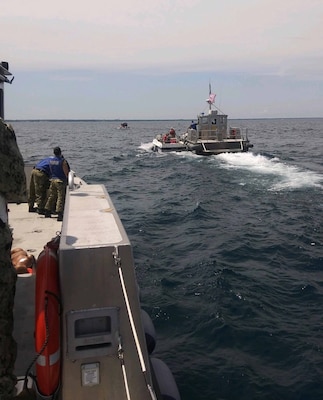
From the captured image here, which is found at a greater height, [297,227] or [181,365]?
[297,227]

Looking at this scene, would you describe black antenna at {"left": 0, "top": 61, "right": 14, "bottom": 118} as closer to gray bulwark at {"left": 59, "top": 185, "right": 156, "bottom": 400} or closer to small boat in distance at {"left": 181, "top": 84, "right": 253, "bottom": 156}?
gray bulwark at {"left": 59, "top": 185, "right": 156, "bottom": 400}

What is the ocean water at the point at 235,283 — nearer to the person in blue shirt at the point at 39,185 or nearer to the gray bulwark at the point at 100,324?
the gray bulwark at the point at 100,324

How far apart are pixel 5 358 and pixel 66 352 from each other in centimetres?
61

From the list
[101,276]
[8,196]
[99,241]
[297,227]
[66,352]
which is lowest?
[297,227]

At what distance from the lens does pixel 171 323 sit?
8234 mm

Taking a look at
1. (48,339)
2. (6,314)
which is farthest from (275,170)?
(6,314)

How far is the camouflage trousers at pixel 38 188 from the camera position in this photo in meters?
10.1

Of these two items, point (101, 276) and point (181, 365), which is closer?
point (101, 276)

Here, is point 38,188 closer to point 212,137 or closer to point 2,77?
point 2,77

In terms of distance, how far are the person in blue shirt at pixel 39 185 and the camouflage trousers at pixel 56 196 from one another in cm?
28

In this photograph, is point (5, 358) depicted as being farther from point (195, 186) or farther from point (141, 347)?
point (195, 186)

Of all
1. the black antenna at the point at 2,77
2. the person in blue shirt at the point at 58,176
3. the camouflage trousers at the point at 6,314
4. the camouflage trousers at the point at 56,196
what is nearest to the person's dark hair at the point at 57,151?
the person in blue shirt at the point at 58,176

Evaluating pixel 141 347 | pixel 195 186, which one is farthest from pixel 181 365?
pixel 195 186

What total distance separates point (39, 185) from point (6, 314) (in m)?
7.32
